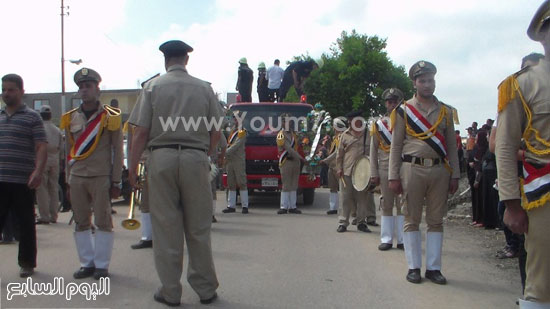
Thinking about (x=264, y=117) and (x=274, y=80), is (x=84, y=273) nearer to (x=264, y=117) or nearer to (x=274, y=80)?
(x=264, y=117)

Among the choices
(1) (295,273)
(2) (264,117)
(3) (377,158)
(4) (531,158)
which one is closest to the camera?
(4) (531,158)

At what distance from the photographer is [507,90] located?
3.26 metres

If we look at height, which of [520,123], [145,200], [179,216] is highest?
[520,123]

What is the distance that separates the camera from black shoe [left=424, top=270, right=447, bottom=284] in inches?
230

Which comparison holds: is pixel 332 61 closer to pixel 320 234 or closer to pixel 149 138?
pixel 320 234

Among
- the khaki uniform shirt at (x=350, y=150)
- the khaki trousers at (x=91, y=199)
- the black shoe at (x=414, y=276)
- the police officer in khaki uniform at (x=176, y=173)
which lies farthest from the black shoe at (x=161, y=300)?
the khaki uniform shirt at (x=350, y=150)

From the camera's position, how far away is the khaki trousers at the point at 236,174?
1201 centimetres

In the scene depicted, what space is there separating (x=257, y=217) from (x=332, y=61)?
4802 centimetres

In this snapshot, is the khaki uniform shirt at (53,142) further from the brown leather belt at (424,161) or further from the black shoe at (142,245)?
the brown leather belt at (424,161)

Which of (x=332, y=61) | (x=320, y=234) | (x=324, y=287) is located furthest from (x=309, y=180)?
(x=332, y=61)

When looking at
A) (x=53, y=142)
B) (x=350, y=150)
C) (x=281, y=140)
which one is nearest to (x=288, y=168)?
(x=281, y=140)

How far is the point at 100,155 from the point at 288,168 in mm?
6616

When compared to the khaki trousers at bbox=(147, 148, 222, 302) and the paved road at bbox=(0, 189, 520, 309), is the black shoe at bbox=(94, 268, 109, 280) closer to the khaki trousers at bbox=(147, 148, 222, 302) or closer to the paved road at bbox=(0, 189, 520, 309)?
the paved road at bbox=(0, 189, 520, 309)

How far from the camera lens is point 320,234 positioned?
908cm
